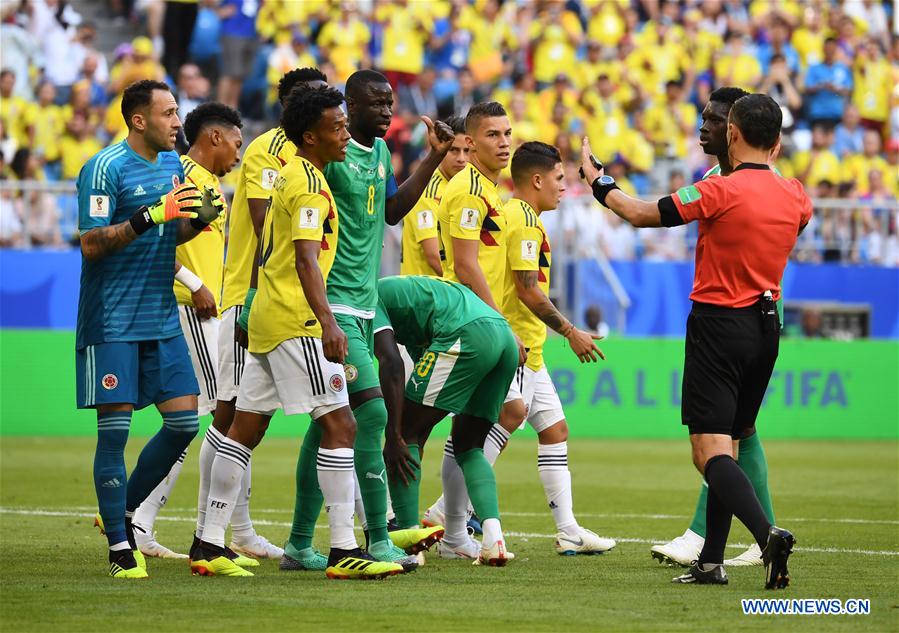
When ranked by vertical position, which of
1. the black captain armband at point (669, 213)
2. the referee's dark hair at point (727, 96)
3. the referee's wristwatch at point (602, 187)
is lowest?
the black captain armband at point (669, 213)

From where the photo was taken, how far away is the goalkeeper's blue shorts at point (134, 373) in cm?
776

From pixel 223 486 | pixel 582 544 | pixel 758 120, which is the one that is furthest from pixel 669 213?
pixel 223 486

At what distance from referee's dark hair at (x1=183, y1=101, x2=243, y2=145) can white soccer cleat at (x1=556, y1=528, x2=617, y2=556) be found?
3291 mm

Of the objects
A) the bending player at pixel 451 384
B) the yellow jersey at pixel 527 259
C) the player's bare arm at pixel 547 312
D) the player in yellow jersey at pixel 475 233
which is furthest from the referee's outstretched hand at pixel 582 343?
the yellow jersey at pixel 527 259

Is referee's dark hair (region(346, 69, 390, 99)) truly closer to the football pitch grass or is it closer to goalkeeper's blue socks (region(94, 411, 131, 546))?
goalkeeper's blue socks (region(94, 411, 131, 546))

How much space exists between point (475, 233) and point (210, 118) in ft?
6.10

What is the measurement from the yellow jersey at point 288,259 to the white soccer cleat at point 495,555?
1.64 m

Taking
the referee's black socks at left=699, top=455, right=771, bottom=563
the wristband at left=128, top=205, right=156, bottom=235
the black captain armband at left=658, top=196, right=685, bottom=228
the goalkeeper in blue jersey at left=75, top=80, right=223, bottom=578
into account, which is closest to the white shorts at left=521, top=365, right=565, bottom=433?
the referee's black socks at left=699, top=455, right=771, bottom=563

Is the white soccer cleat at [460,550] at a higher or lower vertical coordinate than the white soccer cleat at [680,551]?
lower

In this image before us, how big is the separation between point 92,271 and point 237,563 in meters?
1.78

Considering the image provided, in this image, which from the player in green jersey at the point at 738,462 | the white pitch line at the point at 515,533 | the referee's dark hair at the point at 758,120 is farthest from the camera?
the white pitch line at the point at 515,533

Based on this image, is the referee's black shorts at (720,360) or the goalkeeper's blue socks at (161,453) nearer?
the referee's black shorts at (720,360)

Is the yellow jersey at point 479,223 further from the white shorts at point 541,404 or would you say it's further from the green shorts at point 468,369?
the green shorts at point 468,369

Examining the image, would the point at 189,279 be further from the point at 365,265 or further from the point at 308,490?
the point at 308,490
